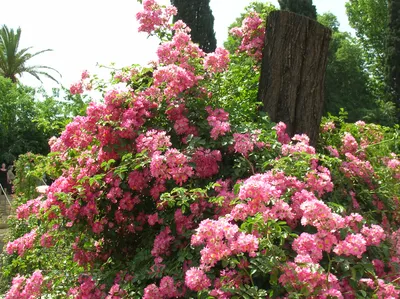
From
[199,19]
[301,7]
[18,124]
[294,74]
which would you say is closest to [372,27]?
[301,7]

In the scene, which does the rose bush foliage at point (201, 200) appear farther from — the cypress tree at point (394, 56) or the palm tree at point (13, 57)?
the palm tree at point (13, 57)

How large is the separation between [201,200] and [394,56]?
2086cm

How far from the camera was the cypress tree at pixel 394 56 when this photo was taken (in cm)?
2164

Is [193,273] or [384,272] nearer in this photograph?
[193,273]

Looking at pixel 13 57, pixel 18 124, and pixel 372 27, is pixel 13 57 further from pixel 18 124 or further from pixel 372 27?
pixel 372 27

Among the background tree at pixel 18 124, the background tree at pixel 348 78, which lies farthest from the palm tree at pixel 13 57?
the background tree at pixel 348 78

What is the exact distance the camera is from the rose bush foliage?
222 centimetres

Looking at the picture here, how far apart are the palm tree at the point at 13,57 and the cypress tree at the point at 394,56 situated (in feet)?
59.8

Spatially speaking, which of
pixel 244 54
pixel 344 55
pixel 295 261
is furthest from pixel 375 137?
pixel 344 55

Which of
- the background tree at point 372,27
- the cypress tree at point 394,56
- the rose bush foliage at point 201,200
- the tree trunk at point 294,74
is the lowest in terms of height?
the rose bush foliage at point 201,200

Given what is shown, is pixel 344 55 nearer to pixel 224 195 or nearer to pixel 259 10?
pixel 259 10

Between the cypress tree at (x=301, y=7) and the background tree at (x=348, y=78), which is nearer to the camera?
the cypress tree at (x=301, y=7)

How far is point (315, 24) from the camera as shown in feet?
12.4

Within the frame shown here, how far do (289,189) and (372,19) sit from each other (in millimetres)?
27596
